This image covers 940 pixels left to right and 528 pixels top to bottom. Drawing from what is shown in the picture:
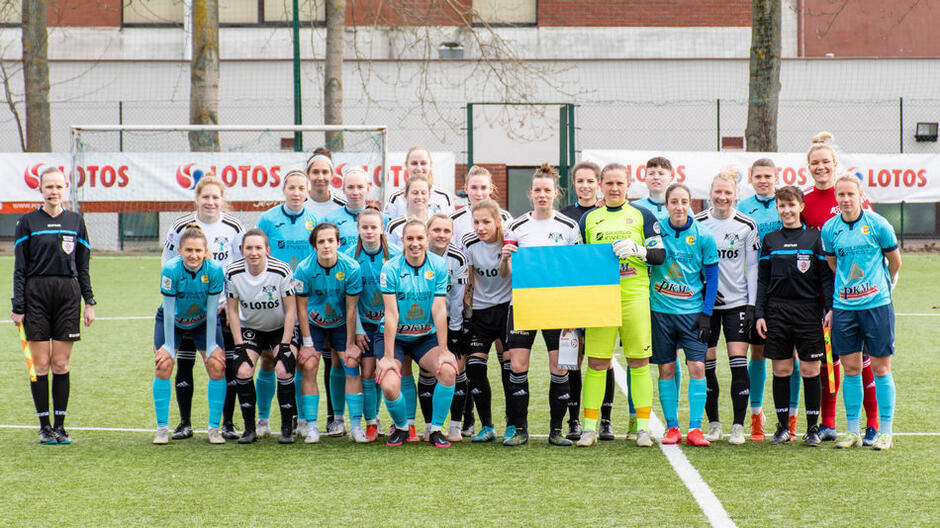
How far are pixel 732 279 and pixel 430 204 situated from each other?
2.15m

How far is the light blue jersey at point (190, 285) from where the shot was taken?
20.4 ft

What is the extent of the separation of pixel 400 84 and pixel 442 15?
2648mm

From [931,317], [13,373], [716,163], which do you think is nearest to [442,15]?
[716,163]

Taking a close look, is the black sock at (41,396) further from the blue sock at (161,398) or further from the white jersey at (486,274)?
the white jersey at (486,274)

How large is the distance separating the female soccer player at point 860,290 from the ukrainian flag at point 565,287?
1283 mm

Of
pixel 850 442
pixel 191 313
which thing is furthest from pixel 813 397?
pixel 191 313

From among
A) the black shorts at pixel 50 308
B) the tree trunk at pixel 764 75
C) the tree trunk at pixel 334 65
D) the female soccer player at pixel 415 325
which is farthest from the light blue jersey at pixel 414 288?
the tree trunk at pixel 334 65

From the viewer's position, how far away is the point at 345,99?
2248cm

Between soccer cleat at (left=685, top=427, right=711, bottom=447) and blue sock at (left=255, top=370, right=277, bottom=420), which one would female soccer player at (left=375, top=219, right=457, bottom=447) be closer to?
blue sock at (left=255, top=370, right=277, bottom=420)

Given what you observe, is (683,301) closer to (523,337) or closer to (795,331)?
(795,331)

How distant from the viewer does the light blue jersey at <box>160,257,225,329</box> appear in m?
6.22

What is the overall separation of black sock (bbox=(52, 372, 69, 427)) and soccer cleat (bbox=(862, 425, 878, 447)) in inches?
191

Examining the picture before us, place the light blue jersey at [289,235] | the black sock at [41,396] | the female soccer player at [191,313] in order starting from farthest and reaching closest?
the light blue jersey at [289,235] → the black sock at [41,396] → the female soccer player at [191,313]

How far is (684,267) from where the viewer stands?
19.9 feet
